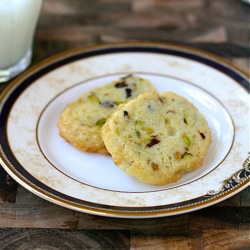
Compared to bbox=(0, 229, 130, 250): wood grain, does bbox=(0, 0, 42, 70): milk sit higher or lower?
higher

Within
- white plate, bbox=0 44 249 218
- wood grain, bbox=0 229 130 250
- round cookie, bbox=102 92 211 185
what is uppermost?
round cookie, bbox=102 92 211 185

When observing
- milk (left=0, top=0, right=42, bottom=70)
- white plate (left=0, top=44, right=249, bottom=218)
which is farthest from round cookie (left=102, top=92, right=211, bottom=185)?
milk (left=0, top=0, right=42, bottom=70)

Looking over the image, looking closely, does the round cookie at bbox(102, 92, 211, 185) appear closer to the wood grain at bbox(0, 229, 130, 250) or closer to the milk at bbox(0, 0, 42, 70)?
the wood grain at bbox(0, 229, 130, 250)

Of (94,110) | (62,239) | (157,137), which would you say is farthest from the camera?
(94,110)

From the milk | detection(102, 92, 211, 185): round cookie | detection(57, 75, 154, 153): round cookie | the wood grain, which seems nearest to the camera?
the wood grain

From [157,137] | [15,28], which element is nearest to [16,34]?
[15,28]

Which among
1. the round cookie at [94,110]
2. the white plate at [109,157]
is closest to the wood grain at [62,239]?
the white plate at [109,157]

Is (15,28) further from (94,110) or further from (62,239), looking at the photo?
(62,239)

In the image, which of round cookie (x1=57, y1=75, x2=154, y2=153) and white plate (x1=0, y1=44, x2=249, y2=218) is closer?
white plate (x1=0, y1=44, x2=249, y2=218)
